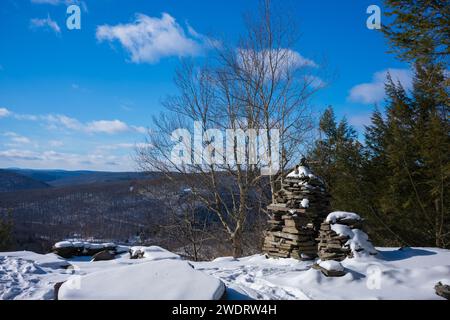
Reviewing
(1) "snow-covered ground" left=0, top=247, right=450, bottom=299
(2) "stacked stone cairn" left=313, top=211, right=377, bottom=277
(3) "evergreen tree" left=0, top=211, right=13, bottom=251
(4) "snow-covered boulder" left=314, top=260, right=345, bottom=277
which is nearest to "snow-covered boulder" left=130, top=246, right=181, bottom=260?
(1) "snow-covered ground" left=0, top=247, right=450, bottom=299

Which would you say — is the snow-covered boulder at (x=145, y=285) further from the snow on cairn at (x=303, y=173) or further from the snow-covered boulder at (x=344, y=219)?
the snow on cairn at (x=303, y=173)

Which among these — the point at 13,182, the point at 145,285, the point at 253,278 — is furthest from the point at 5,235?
the point at 13,182

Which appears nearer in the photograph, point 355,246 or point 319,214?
point 355,246

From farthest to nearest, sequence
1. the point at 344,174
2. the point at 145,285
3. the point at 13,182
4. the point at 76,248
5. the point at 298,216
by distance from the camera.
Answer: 1. the point at 13,182
2. the point at 344,174
3. the point at 76,248
4. the point at 298,216
5. the point at 145,285

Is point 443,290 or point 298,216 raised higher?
point 298,216

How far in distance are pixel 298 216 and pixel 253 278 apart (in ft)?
10.1

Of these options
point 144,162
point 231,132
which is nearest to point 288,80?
point 231,132

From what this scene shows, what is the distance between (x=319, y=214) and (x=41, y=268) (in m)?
7.34

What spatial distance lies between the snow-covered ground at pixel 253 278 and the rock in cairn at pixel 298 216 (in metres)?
0.68

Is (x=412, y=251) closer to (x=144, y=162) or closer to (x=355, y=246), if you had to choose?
(x=355, y=246)

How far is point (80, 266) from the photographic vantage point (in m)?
7.39

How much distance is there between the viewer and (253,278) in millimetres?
6191

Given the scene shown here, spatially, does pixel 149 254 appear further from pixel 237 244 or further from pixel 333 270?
pixel 237 244
